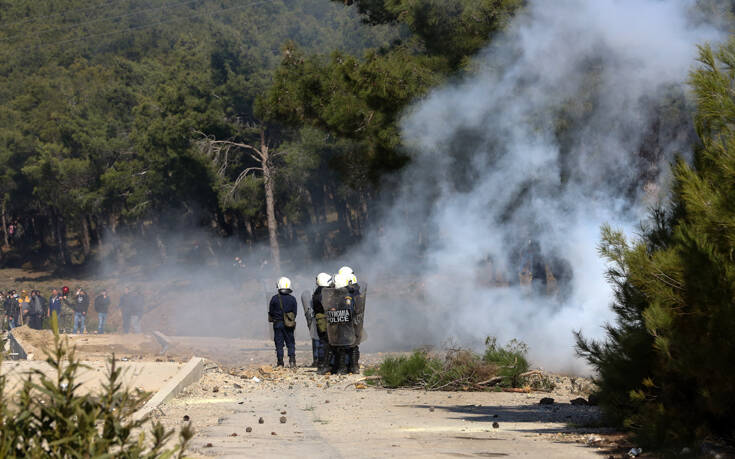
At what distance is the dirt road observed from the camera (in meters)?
7.54

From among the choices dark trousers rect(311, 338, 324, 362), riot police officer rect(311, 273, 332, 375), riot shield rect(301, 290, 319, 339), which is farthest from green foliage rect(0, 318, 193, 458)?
riot shield rect(301, 290, 319, 339)

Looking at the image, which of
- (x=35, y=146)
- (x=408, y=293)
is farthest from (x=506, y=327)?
(x=35, y=146)

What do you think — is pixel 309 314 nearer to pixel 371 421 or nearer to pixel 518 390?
pixel 518 390

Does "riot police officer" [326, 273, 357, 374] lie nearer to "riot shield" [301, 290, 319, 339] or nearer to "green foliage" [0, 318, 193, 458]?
"riot shield" [301, 290, 319, 339]

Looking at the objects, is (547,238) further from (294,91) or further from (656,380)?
(656,380)

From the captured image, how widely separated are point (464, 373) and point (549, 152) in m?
7.33

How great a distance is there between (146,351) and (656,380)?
19.3 meters

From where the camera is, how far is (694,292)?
21.0 feet

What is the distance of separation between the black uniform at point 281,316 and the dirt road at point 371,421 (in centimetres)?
299

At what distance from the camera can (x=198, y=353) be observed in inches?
934

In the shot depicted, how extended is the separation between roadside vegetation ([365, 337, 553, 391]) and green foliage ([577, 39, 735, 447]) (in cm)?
518

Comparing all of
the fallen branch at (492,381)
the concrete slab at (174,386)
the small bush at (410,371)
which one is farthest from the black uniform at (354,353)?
the fallen branch at (492,381)

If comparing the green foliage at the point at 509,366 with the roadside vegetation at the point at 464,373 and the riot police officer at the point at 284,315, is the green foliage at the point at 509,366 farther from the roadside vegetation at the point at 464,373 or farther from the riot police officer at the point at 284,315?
the riot police officer at the point at 284,315

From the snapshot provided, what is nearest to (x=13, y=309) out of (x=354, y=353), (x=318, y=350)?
(x=318, y=350)
